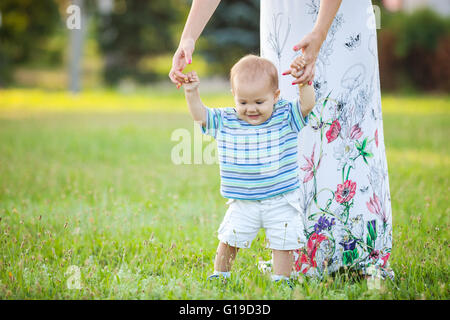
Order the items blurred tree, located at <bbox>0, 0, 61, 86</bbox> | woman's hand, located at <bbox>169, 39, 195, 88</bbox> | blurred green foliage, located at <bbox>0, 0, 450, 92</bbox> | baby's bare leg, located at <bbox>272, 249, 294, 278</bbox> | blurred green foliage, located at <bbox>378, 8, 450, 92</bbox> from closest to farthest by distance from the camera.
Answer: woman's hand, located at <bbox>169, 39, 195, 88</bbox>, baby's bare leg, located at <bbox>272, 249, 294, 278</bbox>, blurred green foliage, located at <bbox>378, 8, 450, 92</bbox>, blurred green foliage, located at <bbox>0, 0, 450, 92</bbox>, blurred tree, located at <bbox>0, 0, 61, 86</bbox>

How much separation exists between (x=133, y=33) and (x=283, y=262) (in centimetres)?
1915

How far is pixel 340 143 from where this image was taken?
2.45 meters

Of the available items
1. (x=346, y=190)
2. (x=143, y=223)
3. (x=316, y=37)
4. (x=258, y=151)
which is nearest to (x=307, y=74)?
(x=316, y=37)

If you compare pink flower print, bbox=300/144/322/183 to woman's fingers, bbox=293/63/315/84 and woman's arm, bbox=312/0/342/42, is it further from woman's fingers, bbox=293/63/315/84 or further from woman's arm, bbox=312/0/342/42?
woman's arm, bbox=312/0/342/42

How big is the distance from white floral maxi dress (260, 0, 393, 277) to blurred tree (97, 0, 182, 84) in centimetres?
1829

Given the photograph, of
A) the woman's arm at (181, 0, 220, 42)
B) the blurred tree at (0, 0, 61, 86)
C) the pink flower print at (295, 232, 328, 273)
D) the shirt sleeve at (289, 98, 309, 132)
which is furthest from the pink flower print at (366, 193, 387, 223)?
the blurred tree at (0, 0, 61, 86)

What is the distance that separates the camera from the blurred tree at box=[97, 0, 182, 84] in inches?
782

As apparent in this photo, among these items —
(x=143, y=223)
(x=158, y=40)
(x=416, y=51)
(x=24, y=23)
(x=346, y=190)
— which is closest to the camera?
(x=346, y=190)

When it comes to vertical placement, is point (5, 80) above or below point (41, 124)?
above

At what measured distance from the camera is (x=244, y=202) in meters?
2.34

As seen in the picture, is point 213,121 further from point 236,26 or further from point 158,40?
point 158,40
